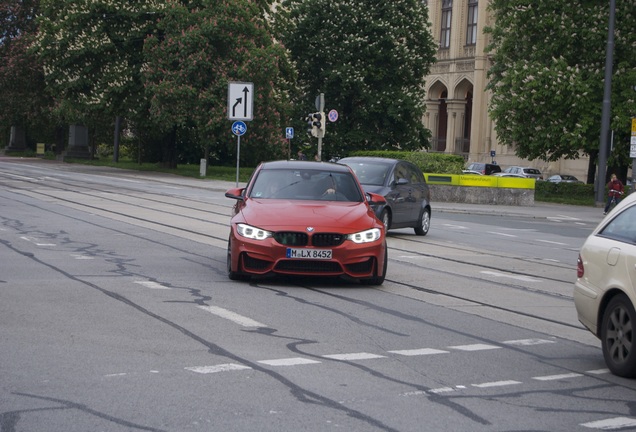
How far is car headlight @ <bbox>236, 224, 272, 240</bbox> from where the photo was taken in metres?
12.6

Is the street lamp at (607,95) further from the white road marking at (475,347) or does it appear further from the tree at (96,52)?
the white road marking at (475,347)

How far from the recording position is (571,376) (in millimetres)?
8133

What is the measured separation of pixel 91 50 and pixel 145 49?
3.21m

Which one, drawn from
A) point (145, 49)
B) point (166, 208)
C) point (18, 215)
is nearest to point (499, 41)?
point (145, 49)

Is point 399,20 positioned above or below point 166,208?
above

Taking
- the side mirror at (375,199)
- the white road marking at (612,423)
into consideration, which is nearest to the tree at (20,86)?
the side mirror at (375,199)

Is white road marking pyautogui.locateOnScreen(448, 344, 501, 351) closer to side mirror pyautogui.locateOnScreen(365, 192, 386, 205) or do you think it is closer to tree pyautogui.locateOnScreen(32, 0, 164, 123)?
side mirror pyautogui.locateOnScreen(365, 192, 386, 205)

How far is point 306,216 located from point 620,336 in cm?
535

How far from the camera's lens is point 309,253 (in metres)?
12.6

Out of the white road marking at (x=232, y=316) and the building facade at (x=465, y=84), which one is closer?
the white road marking at (x=232, y=316)

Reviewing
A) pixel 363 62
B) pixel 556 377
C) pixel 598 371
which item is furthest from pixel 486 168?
pixel 556 377

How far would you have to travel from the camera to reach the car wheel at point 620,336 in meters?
8.00

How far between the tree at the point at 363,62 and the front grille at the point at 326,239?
4682 cm

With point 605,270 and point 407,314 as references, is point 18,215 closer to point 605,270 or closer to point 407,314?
point 407,314
